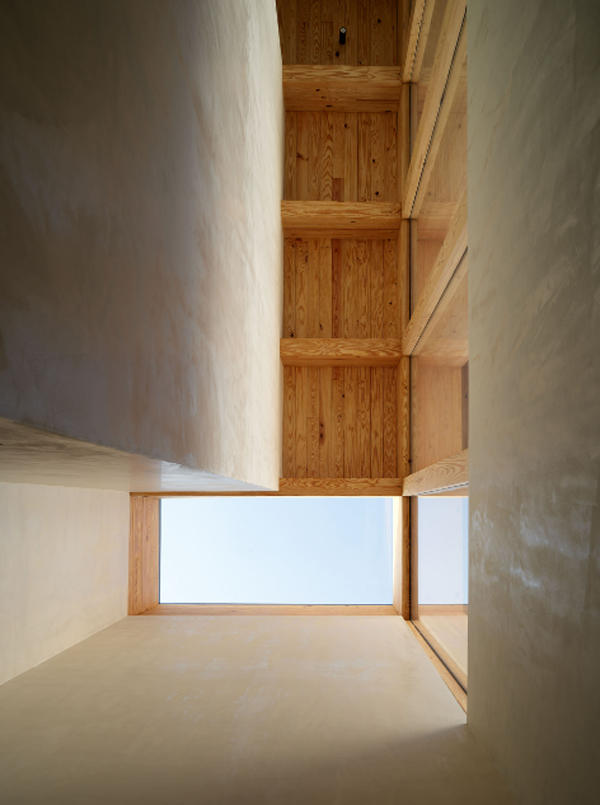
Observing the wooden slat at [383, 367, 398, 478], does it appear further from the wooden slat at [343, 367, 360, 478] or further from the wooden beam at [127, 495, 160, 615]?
the wooden beam at [127, 495, 160, 615]

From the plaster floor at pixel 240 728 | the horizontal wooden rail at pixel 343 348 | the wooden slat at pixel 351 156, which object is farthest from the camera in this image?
the wooden slat at pixel 351 156

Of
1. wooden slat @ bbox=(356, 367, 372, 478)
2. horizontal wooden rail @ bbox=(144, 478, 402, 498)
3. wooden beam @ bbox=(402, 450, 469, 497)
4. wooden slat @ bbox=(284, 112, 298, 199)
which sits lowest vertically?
horizontal wooden rail @ bbox=(144, 478, 402, 498)

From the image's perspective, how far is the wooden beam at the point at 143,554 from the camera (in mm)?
5211

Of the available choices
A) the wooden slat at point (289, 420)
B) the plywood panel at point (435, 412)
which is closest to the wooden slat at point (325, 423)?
the wooden slat at point (289, 420)

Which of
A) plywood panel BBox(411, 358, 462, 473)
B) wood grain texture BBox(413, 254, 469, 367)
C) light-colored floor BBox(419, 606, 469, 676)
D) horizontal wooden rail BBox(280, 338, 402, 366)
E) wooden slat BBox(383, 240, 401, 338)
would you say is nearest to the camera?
light-colored floor BBox(419, 606, 469, 676)

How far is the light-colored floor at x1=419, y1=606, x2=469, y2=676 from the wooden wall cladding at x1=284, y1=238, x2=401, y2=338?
8.63ft

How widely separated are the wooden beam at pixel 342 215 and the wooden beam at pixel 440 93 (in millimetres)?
547

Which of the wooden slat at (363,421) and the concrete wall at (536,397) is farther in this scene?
the wooden slat at (363,421)

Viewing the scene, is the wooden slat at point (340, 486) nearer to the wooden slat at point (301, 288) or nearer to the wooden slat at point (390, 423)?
the wooden slat at point (390, 423)

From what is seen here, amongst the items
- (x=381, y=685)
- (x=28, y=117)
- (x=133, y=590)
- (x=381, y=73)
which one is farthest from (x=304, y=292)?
(x=28, y=117)

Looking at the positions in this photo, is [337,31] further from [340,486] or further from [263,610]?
[263,610]

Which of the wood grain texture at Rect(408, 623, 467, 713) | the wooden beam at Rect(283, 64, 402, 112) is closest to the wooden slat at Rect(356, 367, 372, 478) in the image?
the wood grain texture at Rect(408, 623, 467, 713)

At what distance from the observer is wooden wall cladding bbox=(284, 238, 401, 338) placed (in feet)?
18.4

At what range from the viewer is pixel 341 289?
5.67m
